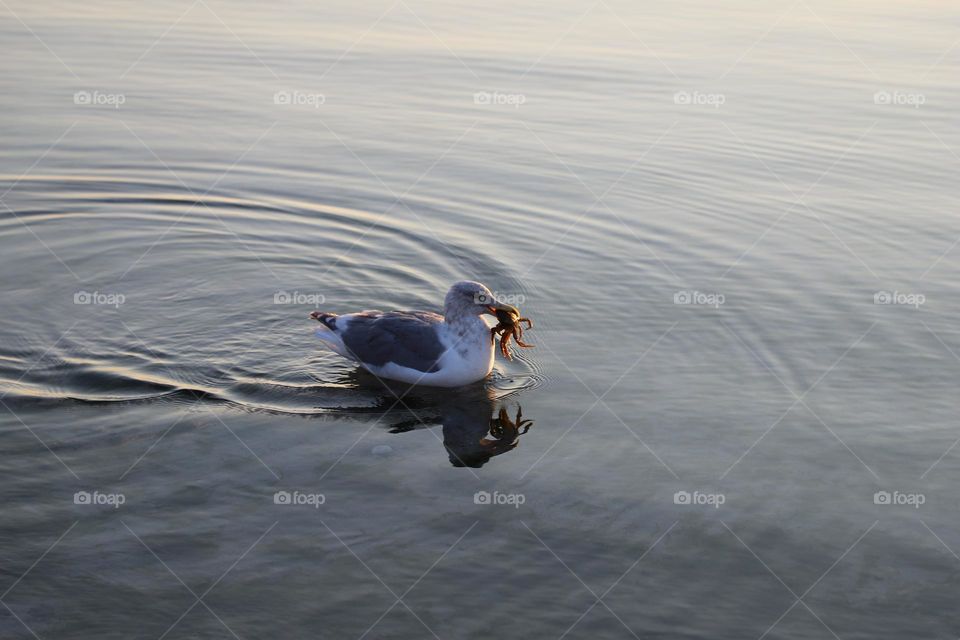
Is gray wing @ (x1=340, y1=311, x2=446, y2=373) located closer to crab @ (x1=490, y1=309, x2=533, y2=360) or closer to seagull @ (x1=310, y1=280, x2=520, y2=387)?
seagull @ (x1=310, y1=280, x2=520, y2=387)

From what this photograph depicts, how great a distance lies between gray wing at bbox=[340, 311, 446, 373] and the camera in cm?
1209

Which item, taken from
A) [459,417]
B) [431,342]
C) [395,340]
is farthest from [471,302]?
[459,417]

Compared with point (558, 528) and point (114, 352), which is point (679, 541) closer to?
point (558, 528)

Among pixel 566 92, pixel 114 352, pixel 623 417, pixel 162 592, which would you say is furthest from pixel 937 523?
pixel 566 92

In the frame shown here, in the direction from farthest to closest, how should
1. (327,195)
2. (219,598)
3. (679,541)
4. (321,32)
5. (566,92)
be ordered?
(321,32)
(566,92)
(327,195)
(679,541)
(219,598)

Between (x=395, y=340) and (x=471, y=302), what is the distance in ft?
2.91

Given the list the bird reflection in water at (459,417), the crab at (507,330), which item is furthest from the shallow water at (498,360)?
the crab at (507,330)

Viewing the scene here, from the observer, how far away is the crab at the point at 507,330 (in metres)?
12.3

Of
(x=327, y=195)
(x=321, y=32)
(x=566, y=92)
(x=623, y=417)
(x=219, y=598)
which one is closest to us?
(x=219, y=598)

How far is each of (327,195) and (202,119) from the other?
13.7ft

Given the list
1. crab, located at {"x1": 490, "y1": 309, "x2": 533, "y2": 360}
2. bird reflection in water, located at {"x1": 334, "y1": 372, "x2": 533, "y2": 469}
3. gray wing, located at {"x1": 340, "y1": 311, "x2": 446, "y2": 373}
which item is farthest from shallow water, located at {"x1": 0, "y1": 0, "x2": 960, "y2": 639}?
gray wing, located at {"x1": 340, "y1": 311, "x2": 446, "y2": 373}

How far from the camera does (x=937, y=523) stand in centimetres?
999

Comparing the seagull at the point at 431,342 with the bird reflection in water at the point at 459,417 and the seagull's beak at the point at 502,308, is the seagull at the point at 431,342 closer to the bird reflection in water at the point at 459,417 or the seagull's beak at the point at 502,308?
the seagull's beak at the point at 502,308

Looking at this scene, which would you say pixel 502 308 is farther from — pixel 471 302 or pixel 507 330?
pixel 507 330
